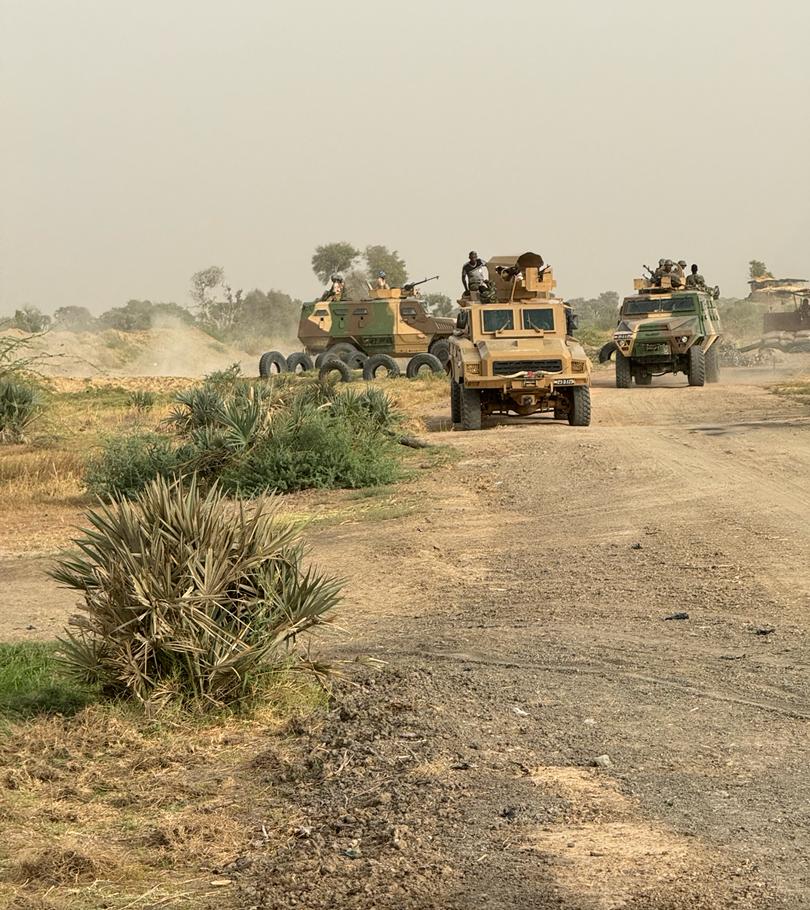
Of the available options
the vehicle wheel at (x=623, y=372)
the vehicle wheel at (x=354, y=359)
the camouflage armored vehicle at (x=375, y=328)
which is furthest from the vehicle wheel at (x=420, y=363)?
the vehicle wheel at (x=623, y=372)

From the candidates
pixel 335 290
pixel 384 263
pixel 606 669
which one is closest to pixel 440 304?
pixel 384 263

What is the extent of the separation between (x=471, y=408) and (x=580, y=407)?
148 centimetres

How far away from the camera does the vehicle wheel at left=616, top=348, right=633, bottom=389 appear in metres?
26.8

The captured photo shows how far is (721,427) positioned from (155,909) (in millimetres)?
14755

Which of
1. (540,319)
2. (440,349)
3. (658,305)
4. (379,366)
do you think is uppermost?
(658,305)

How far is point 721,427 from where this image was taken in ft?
58.8

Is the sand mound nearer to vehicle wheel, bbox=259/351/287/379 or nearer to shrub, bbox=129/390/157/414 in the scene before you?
vehicle wheel, bbox=259/351/287/379

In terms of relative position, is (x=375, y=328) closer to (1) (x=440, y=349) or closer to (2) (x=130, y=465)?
(1) (x=440, y=349)

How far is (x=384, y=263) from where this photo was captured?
250ft

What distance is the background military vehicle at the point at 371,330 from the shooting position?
3222 centimetres

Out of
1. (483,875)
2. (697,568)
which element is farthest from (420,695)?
(697,568)

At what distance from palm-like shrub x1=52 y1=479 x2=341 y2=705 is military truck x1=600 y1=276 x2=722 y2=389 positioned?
2027 centimetres

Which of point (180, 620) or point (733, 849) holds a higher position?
point (180, 620)

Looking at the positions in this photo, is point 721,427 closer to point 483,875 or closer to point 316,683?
point 316,683
